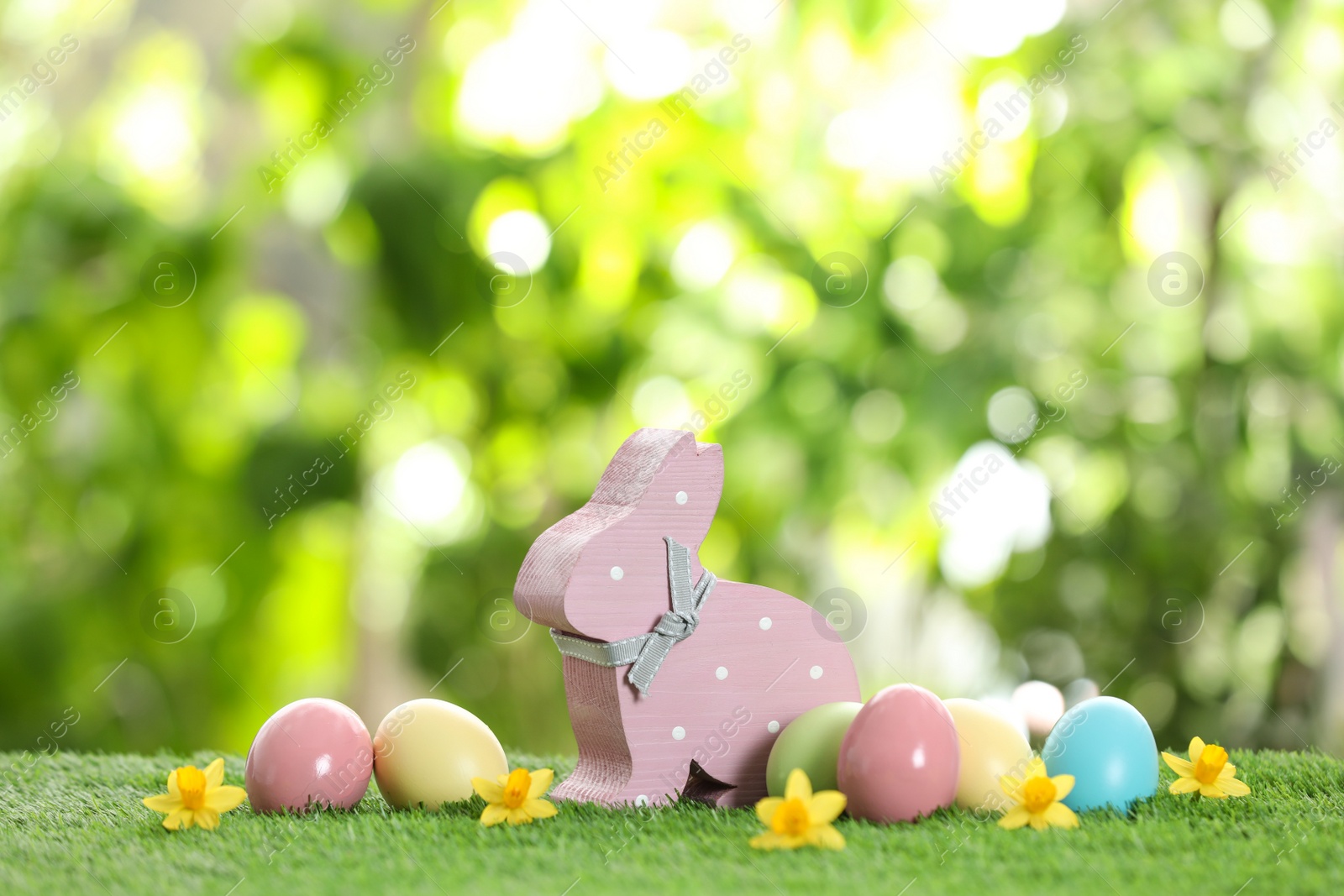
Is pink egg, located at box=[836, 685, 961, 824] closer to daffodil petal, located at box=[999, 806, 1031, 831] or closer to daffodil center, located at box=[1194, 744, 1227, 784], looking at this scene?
daffodil petal, located at box=[999, 806, 1031, 831]

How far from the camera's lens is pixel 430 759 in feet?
4.11

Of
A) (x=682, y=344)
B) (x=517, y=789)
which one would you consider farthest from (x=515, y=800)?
(x=682, y=344)

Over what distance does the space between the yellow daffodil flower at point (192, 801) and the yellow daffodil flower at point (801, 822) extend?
546 millimetres

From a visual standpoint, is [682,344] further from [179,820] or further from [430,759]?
[179,820]

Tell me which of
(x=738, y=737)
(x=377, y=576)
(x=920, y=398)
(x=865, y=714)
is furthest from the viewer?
(x=377, y=576)

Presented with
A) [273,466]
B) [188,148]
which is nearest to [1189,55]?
[273,466]

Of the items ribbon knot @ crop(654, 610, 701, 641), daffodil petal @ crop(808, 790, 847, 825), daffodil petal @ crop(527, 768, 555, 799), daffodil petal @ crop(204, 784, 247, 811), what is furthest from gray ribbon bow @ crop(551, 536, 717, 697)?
daffodil petal @ crop(204, 784, 247, 811)

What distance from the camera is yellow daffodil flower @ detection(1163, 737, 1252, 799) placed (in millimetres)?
1248

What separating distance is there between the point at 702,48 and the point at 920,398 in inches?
38.8

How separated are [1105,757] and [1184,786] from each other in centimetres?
12

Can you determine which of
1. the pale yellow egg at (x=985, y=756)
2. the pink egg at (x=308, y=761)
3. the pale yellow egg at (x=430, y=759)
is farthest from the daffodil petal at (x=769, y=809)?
the pink egg at (x=308, y=761)

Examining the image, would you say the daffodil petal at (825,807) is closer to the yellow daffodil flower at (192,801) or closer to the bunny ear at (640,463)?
the bunny ear at (640,463)

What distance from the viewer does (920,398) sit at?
2.53 meters

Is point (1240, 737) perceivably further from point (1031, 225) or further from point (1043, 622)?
point (1031, 225)
